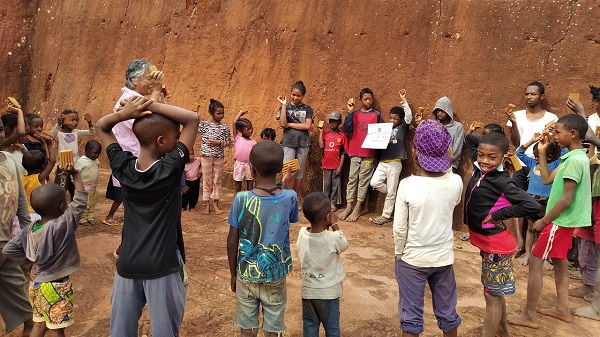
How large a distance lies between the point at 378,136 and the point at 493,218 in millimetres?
3502

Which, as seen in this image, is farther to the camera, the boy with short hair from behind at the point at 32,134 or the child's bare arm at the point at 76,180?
the boy with short hair from behind at the point at 32,134

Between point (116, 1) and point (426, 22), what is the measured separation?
7.26 metres

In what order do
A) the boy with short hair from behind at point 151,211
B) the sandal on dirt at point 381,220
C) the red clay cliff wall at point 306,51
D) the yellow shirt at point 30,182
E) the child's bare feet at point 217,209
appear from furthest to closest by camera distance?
1. the child's bare feet at point 217,209
2. the sandal on dirt at point 381,220
3. the red clay cliff wall at point 306,51
4. the yellow shirt at point 30,182
5. the boy with short hair from behind at point 151,211

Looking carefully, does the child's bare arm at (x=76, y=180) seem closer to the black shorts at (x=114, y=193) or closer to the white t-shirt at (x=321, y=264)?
the white t-shirt at (x=321, y=264)

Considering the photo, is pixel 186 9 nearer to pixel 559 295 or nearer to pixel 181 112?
pixel 181 112

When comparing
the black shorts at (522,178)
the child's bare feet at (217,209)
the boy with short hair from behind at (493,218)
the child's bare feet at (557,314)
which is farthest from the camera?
the child's bare feet at (217,209)

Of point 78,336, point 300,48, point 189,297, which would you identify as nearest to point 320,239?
point 189,297

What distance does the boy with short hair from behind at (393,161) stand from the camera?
654 cm

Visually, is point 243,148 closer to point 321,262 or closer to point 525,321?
point 321,262

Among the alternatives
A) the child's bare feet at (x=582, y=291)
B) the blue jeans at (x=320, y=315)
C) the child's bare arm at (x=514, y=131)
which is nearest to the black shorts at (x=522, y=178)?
the child's bare arm at (x=514, y=131)

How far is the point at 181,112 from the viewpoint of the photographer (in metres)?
2.37

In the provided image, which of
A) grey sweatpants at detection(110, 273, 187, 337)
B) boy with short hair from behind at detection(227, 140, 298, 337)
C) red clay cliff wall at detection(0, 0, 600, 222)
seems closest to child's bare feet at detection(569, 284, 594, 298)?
red clay cliff wall at detection(0, 0, 600, 222)

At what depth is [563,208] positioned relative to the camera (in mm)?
3541

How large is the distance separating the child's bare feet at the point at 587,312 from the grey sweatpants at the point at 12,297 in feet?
14.6
